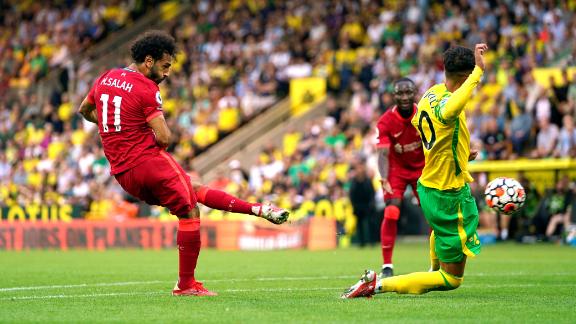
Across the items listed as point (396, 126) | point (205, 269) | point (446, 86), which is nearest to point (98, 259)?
point (205, 269)

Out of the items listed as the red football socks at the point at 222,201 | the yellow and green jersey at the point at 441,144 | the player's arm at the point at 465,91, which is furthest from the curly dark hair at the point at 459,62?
the red football socks at the point at 222,201

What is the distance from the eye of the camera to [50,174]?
32125 mm

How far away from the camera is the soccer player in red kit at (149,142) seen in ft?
33.0

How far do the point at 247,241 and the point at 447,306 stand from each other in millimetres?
15040

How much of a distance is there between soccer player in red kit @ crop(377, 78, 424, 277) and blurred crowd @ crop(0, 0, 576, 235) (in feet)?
32.9

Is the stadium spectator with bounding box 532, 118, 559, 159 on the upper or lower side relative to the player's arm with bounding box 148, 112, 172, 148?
upper

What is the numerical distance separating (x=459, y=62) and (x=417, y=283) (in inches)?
75.2

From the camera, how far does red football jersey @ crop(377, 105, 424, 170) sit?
1330 centimetres

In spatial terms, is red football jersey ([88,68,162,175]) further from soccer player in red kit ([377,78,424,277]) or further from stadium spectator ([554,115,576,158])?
stadium spectator ([554,115,576,158])

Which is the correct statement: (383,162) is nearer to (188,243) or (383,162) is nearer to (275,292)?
(275,292)

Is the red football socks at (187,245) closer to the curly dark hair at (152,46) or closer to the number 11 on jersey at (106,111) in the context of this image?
the number 11 on jersey at (106,111)

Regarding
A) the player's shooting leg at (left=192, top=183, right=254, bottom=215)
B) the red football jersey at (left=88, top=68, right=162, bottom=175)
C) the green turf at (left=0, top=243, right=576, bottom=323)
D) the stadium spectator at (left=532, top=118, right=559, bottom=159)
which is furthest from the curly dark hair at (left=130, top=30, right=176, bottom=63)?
the stadium spectator at (left=532, top=118, right=559, bottom=159)

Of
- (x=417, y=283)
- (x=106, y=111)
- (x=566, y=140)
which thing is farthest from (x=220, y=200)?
(x=566, y=140)

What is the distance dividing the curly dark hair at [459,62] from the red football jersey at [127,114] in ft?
8.65
